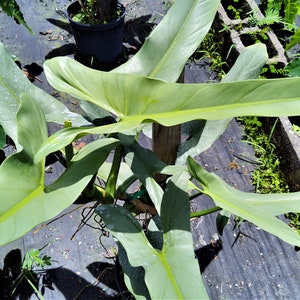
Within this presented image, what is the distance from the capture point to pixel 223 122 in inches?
46.4

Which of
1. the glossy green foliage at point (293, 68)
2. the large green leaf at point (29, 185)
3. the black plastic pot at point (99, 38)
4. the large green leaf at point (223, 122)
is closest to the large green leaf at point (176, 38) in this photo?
the large green leaf at point (223, 122)

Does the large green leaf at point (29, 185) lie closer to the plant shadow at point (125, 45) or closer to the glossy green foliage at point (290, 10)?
the plant shadow at point (125, 45)

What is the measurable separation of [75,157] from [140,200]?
0.36m

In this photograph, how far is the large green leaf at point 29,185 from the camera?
739 mm

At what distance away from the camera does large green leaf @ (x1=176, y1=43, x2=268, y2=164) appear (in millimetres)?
1117

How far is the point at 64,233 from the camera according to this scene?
5.59ft

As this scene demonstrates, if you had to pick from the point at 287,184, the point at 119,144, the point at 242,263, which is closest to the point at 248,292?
the point at 242,263

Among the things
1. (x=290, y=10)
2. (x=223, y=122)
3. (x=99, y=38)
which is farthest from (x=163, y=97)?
(x=290, y=10)

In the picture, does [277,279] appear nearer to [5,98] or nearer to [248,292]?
[248,292]

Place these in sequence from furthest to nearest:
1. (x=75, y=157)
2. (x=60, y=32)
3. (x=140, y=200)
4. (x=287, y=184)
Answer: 1. (x=60, y=32)
2. (x=287, y=184)
3. (x=140, y=200)
4. (x=75, y=157)

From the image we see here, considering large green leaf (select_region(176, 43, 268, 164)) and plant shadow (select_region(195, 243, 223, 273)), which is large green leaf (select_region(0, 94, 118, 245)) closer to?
large green leaf (select_region(176, 43, 268, 164))

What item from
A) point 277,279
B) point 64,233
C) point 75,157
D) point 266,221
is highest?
point 75,157

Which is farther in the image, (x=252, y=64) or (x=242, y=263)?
(x=242, y=263)

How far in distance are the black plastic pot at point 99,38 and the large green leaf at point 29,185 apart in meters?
1.46
